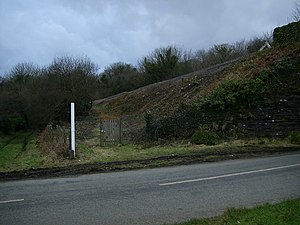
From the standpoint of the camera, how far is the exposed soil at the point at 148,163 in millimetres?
13289

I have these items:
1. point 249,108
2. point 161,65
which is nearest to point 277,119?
point 249,108

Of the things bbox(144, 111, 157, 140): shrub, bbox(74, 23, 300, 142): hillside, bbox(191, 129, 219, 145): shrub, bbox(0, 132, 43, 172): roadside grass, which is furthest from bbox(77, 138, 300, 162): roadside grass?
bbox(0, 132, 43, 172): roadside grass

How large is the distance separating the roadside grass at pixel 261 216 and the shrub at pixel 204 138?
13.5 meters

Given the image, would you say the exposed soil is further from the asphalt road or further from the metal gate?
the metal gate

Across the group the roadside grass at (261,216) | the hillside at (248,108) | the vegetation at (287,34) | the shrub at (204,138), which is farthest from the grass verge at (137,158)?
the vegetation at (287,34)

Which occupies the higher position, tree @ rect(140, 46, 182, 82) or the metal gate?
tree @ rect(140, 46, 182, 82)

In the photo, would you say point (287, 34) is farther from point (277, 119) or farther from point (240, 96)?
point (277, 119)

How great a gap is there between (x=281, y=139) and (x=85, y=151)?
11.0m

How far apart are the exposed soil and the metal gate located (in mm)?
7240

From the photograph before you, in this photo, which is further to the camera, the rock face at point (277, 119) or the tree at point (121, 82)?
the tree at point (121, 82)

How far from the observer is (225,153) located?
671 inches

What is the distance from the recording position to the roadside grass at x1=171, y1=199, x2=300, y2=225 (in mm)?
6164

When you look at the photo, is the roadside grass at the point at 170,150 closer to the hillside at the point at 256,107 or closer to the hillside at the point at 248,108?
the hillside at the point at 248,108

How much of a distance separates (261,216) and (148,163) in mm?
8840
